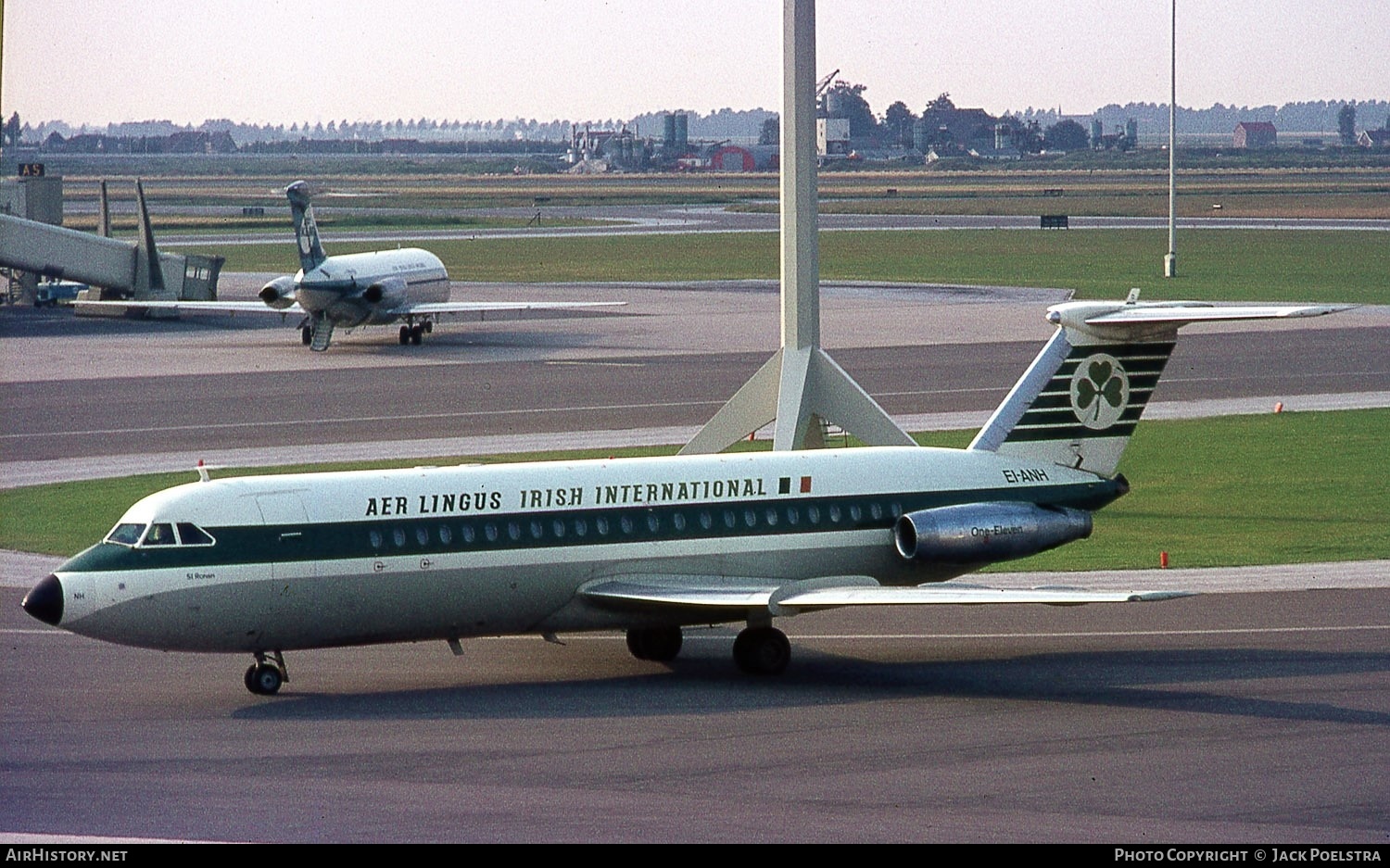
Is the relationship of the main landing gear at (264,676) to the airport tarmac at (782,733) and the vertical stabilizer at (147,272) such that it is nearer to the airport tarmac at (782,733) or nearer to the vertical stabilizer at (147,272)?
the airport tarmac at (782,733)

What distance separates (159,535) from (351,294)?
50.5m

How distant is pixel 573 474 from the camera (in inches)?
1027

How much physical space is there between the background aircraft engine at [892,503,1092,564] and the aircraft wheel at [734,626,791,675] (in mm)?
2450

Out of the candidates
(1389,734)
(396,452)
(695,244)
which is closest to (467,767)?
(1389,734)

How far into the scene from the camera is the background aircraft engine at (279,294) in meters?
76.4

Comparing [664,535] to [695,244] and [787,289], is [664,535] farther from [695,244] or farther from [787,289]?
[695,244]

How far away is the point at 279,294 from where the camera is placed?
3019 inches

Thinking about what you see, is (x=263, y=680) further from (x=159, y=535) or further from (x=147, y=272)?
(x=147, y=272)

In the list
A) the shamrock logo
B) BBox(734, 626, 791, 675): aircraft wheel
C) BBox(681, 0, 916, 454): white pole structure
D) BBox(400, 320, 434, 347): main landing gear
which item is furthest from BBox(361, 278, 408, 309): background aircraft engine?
BBox(734, 626, 791, 675): aircraft wheel

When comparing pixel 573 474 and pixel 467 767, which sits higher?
pixel 573 474

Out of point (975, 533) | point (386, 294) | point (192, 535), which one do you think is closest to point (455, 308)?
point (386, 294)
